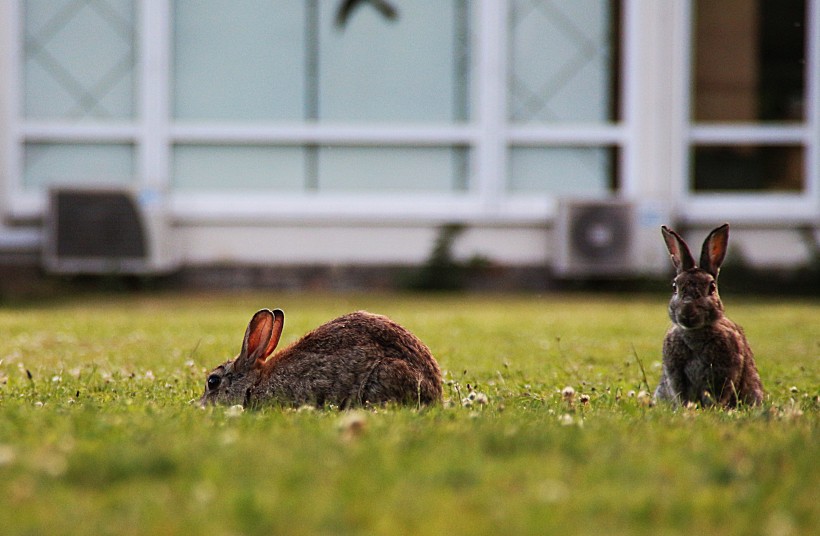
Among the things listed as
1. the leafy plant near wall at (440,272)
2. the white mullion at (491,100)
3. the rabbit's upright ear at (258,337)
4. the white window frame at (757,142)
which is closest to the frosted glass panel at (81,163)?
the leafy plant near wall at (440,272)

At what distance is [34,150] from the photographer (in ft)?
54.2

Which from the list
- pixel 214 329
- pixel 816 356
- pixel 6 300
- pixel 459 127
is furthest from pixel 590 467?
pixel 459 127

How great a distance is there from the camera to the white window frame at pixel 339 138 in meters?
16.2

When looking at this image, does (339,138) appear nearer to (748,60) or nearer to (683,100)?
(683,100)

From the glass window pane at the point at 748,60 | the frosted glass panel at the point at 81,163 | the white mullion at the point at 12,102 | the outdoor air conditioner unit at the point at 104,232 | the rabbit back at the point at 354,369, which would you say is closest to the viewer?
the rabbit back at the point at 354,369

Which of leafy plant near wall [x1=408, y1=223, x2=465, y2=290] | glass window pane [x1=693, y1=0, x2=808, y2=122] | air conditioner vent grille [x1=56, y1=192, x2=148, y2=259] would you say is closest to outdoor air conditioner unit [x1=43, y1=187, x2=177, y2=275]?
air conditioner vent grille [x1=56, y1=192, x2=148, y2=259]

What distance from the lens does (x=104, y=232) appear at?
50.1 feet

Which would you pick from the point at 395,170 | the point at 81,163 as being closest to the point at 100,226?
the point at 81,163

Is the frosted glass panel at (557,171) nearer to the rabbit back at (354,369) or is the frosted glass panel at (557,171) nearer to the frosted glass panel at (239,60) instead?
the frosted glass panel at (239,60)

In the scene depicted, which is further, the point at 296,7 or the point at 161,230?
the point at 296,7

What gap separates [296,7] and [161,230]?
4581mm

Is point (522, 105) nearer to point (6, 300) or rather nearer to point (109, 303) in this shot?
point (109, 303)

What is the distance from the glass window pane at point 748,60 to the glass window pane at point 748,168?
0.58m

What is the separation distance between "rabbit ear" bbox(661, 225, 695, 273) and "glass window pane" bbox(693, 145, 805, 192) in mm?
12720
